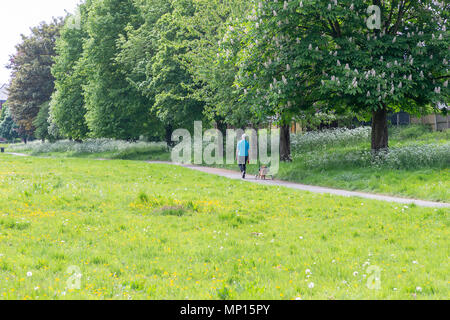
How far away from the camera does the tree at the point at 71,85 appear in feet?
140

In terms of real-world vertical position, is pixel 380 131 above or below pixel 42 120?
below

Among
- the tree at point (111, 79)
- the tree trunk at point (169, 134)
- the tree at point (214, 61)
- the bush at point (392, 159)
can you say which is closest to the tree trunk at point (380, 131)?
the bush at point (392, 159)

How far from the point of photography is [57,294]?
4.74 metres

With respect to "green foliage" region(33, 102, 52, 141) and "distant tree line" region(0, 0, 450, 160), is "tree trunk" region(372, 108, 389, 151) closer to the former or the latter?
"distant tree line" region(0, 0, 450, 160)

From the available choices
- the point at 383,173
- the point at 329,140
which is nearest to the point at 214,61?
the point at 329,140

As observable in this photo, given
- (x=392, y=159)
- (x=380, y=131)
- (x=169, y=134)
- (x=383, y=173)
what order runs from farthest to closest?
(x=169, y=134), (x=380, y=131), (x=392, y=159), (x=383, y=173)

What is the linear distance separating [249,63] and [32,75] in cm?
4385

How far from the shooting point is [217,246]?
716 cm

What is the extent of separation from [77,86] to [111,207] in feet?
118

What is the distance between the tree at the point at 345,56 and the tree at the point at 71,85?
2890 cm

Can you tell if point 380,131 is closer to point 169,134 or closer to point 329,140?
point 329,140

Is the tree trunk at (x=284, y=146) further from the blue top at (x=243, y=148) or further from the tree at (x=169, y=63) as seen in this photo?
the tree at (x=169, y=63)

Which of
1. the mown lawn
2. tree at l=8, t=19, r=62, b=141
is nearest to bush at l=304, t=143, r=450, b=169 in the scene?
the mown lawn

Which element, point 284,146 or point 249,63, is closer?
point 249,63
